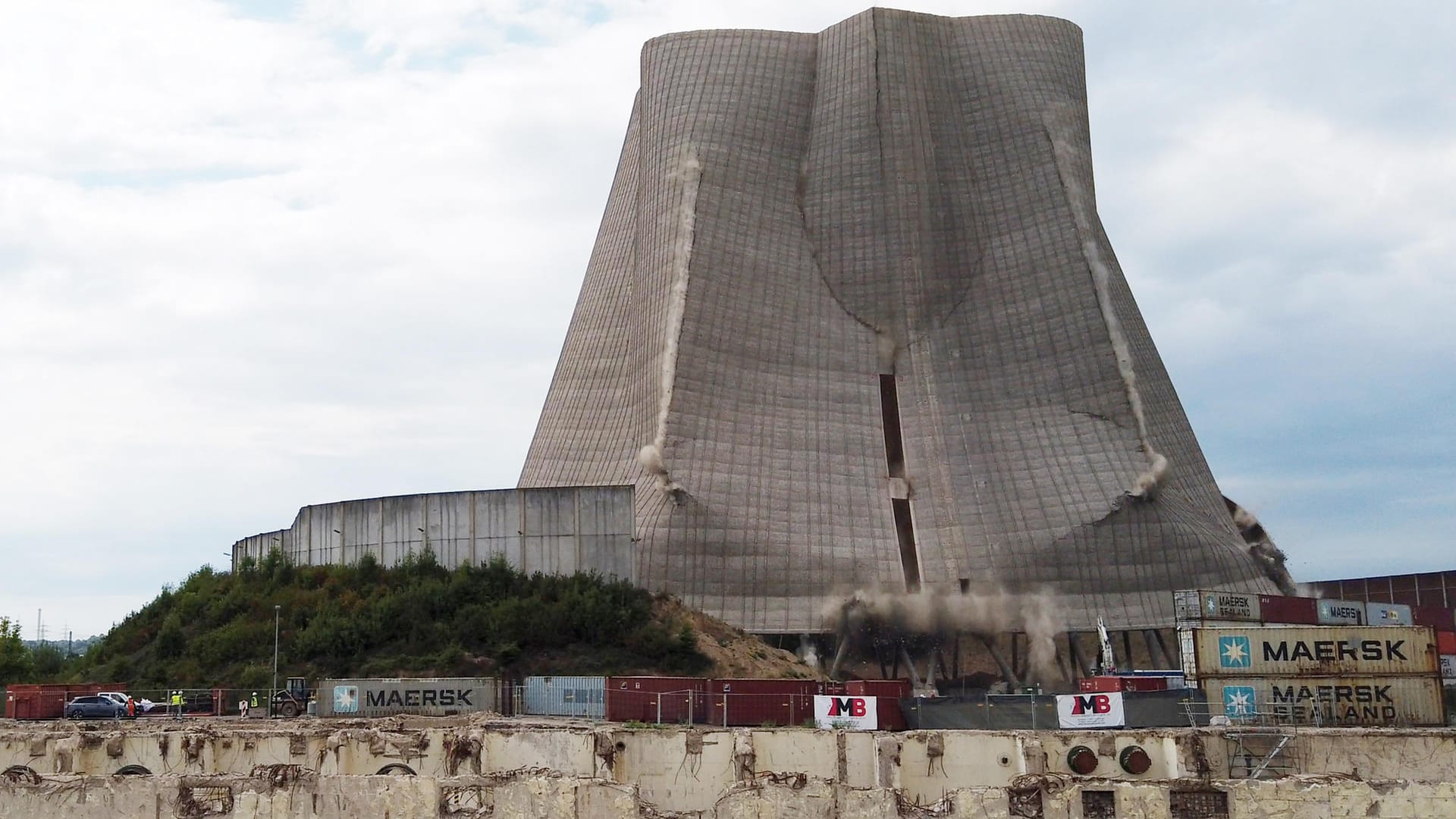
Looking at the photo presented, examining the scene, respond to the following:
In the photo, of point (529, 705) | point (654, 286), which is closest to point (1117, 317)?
point (654, 286)

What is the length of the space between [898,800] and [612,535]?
42.1m

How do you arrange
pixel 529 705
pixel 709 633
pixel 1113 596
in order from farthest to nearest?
pixel 1113 596
pixel 709 633
pixel 529 705

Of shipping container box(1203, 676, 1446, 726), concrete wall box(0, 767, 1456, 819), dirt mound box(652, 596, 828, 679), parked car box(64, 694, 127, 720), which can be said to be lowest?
concrete wall box(0, 767, 1456, 819)

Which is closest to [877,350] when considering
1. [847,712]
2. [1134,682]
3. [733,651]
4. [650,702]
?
[733,651]

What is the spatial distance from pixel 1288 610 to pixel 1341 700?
23690 millimetres

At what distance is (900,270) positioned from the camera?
241 feet

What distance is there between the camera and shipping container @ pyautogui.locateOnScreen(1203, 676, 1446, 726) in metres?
34.6

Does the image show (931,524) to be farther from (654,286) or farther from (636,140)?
(636,140)

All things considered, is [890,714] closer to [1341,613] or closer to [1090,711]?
[1090,711]

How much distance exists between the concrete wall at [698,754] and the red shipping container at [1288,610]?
2946 centimetres

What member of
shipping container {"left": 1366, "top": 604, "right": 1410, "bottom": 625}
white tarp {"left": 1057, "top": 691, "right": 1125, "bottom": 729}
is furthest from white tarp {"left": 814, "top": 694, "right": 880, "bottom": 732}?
shipping container {"left": 1366, "top": 604, "right": 1410, "bottom": 625}

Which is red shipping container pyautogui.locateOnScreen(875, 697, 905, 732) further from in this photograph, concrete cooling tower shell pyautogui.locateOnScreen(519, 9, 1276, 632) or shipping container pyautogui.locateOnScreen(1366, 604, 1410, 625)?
shipping container pyautogui.locateOnScreen(1366, 604, 1410, 625)

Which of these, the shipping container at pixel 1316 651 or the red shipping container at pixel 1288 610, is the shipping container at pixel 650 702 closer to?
the shipping container at pixel 1316 651

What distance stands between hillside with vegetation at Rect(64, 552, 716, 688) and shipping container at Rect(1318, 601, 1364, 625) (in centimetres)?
2422
